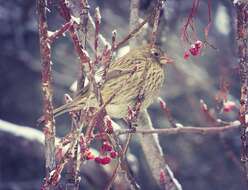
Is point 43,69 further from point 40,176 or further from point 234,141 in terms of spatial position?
point 40,176

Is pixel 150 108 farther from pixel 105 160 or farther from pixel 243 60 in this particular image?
pixel 243 60

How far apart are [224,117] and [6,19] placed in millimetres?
2249

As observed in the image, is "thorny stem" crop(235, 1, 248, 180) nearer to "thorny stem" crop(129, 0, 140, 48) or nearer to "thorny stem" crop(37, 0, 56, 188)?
"thorny stem" crop(37, 0, 56, 188)

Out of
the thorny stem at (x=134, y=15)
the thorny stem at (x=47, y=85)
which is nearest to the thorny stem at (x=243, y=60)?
the thorny stem at (x=47, y=85)

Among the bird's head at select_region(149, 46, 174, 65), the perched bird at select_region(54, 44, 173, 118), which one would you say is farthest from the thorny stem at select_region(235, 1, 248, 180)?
the bird's head at select_region(149, 46, 174, 65)

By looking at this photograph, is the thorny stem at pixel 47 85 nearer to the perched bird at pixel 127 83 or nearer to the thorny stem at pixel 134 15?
the thorny stem at pixel 134 15

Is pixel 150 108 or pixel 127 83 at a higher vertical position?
pixel 150 108

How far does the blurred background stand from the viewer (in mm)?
5625

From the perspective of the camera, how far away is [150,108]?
5.98m

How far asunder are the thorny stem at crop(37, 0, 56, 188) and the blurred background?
145 inches

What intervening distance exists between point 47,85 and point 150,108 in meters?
4.27

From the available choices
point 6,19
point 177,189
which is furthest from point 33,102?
point 177,189

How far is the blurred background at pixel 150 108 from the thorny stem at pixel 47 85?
3.68m

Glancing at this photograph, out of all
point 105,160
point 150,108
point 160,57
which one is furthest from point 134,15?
point 150,108
